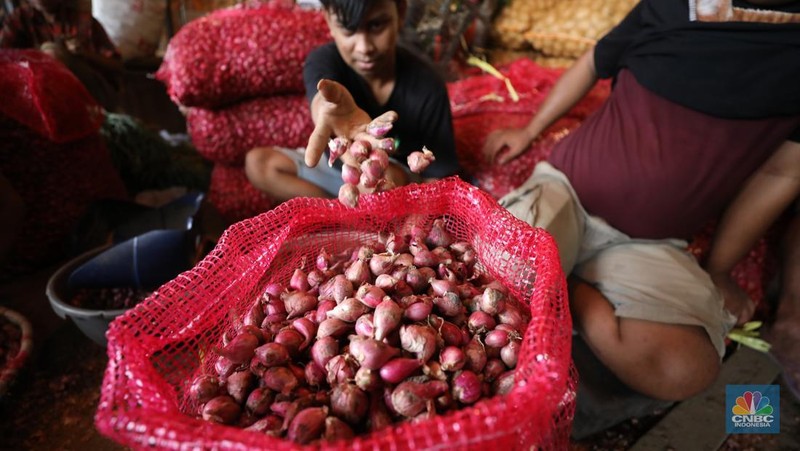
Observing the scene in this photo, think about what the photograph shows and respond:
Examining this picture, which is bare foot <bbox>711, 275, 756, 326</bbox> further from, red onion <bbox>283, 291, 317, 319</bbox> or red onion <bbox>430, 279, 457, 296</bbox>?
red onion <bbox>283, 291, 317, 319</bbox>

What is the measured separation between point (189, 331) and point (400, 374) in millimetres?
337

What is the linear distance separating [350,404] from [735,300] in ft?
4.02

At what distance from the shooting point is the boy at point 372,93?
115 centimetres

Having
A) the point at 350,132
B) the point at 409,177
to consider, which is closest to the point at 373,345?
the point at 350,132

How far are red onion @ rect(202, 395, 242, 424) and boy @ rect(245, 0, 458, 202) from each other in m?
0.60

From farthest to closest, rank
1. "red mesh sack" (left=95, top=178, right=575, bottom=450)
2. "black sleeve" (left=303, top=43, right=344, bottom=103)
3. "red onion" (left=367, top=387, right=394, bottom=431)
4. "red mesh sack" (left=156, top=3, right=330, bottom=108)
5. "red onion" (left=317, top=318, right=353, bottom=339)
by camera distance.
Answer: "red mesh sack" (left=156, top=3, right=330, bottom=108), "black sleeve" (left=303, top=43, right=344, bottom=103), "red onion" (left=317, top=318, right=353, bottom=339), "red onion" (left=367, top=387, right=394, bottom=431), "red mesh sack" (left=95, top=178, right=575, bottom=450)

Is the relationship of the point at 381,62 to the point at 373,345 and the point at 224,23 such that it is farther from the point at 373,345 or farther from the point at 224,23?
the point at 373,345

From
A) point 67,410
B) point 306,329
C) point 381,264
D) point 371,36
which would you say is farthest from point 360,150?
point 67,410

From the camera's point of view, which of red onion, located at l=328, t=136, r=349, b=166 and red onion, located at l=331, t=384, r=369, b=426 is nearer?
red onion, located at l=331, t=384, r=369, b=426

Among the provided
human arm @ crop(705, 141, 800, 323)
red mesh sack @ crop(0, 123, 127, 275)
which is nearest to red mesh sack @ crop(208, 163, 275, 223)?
red mesh sack @ crop(0, 123, 127, 275)

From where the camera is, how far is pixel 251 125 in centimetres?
170

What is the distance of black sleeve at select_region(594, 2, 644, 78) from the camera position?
1.27 m

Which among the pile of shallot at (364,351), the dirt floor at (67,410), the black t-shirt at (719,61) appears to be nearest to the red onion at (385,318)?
the pile of shallot at (364,351)

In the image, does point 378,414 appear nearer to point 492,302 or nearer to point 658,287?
point 492,302
